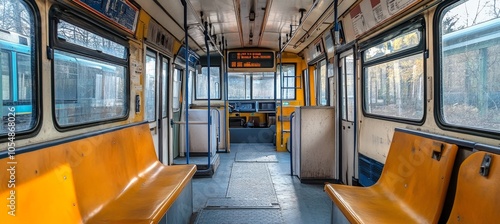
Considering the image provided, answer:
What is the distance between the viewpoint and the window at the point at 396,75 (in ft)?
8.35

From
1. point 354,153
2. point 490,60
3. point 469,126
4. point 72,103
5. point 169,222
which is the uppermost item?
point 490,60

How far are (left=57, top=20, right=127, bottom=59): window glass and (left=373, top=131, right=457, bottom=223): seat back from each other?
8.60 feet

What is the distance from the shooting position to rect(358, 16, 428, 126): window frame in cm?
241

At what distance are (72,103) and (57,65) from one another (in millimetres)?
333

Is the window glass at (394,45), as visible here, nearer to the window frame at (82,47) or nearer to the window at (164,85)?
the window frame at (82,47)

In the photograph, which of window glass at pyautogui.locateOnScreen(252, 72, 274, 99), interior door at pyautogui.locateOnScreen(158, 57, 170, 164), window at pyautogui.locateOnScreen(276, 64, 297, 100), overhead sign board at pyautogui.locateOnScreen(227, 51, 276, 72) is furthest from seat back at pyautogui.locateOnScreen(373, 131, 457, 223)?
window glass at pyautogui.locateOnScreen(252, 72, 274, 99)

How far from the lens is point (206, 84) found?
24.7 feet

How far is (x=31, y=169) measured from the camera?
61.7 inches

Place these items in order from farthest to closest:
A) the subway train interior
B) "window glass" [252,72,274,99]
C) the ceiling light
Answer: "window glass" [252,72,274,99]
the ceiling light
the subway train interior

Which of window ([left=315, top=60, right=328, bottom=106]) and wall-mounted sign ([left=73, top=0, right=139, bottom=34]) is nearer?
wall-mounted sign ([left=73, top=0, right=139, bottom=34])

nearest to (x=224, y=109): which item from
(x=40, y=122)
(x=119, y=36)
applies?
(x=119, y=36)

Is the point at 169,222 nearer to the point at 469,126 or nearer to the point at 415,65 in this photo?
the point at 469,126

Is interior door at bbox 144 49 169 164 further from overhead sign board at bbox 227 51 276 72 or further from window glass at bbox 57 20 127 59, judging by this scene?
overhead sign board at bbox 227 51 276 72

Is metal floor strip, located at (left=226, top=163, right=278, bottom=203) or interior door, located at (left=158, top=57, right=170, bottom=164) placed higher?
interior door, located at (left=158, top=57, right=170, bottom=164)
